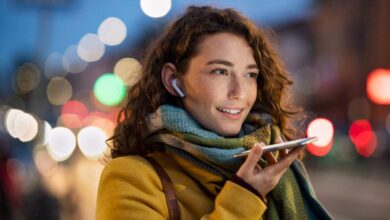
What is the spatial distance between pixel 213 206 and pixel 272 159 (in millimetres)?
267

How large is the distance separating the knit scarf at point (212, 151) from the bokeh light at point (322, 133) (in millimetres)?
Answer: 21476

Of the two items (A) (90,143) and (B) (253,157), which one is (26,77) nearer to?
(A) (90,143)

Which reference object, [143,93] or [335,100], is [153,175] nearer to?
[143,93]

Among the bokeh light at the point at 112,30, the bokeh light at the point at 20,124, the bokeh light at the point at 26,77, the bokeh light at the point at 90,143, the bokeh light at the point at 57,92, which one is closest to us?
the bokeh light at the point at 20,124

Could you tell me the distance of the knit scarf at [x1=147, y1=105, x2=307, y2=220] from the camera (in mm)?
2184

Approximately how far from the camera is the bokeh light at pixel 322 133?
2439 cm

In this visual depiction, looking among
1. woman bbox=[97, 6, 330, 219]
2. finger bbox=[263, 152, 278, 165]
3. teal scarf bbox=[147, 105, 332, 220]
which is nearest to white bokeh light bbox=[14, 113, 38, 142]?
woman bbox=[97, 6, 330, 219]

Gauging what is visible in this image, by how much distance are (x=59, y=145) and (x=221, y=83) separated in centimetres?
1957

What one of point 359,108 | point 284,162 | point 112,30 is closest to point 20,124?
point 284,162

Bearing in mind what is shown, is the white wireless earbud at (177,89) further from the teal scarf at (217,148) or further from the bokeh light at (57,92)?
the bokeh light at (57,92)

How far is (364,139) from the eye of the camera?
80.6ft

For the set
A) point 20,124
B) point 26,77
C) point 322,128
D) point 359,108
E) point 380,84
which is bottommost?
point 359,108

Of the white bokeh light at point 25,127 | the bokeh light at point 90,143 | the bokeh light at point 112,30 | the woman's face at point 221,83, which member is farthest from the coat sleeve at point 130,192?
the bokeh light at point 112,30

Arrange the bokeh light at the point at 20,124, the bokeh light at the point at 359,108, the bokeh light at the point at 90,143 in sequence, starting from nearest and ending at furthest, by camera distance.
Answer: the bokeh light at the point at 20,124
the bokeh light at the point at 90,143
the bokeh light at the point at 359,108
